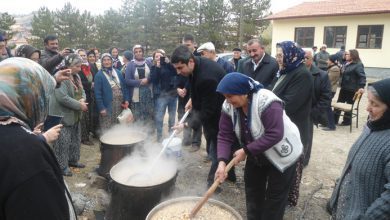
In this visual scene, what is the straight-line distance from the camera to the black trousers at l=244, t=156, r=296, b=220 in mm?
2863

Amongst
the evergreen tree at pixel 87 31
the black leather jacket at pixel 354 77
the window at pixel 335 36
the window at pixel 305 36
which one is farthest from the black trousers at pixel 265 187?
the evergreen tree at pixel 87 31

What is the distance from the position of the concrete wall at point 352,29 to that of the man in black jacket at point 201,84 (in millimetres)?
17825

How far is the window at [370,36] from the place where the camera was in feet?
59.7

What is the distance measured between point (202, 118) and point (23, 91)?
9.87ft

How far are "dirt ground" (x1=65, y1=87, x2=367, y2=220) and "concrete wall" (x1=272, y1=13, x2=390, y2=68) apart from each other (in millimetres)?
14261

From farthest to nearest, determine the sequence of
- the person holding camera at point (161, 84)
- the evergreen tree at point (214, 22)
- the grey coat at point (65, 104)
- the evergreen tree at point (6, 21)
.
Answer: the evergreen tree at point (214, 22), the evergreen tree at point (6, 21), the person holding camera at point (161, 84), the grey coat at point (65, 104)

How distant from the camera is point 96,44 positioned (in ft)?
99.7

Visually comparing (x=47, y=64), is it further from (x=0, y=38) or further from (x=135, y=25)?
(x=135, y=25)

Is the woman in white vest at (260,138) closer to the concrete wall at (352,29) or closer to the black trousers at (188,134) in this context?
the black trousers at (188,134)

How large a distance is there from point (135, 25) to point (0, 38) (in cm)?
2583

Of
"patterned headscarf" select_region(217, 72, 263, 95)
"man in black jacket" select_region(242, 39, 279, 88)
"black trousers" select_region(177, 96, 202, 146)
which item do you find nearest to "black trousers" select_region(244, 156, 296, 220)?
"patterned headscarf" select_region(217, 72, 263, 95)

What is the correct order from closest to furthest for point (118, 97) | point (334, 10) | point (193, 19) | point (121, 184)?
point (121, 184)
point (118, 97)
point (334, 10)
point (193, 19)

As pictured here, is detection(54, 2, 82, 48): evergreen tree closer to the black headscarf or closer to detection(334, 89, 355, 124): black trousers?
detection(334, 89, 355, 124): black trousers

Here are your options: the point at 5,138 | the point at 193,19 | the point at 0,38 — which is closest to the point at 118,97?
the point at 0,38
